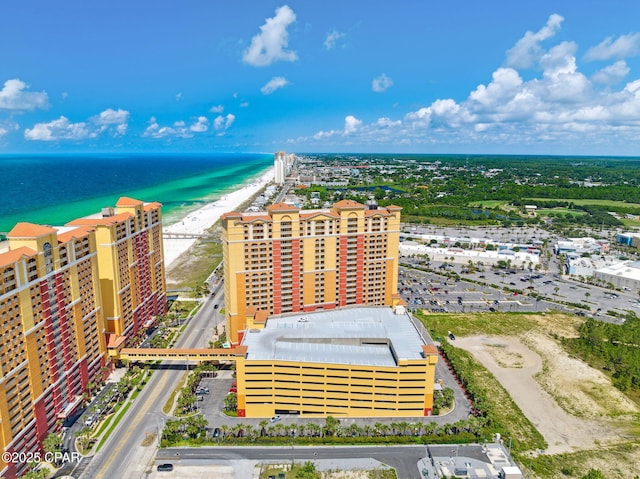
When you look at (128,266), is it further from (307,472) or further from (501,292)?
(501,292)

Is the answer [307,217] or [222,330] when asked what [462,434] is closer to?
[307,217]

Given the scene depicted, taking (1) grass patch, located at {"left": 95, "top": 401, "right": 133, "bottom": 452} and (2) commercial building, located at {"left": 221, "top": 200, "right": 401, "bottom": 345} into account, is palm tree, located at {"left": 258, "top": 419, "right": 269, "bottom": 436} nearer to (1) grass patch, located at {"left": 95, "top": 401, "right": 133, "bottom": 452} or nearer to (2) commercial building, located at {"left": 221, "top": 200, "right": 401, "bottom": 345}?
(1) grass patch, located at {"left": 95, "top": 401, "right": 133, "bottom": 452}

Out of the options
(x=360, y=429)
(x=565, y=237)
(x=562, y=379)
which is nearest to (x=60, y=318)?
(x=360, y=429)

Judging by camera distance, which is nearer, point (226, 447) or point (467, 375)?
point (226, 447)

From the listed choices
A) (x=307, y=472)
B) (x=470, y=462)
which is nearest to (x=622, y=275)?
(x=470, y=462)

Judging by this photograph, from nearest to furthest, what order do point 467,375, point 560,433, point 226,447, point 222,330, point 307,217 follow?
1. point 226,447
2. point 560,433
3. point 467,375
4. point 307,217
5. point 222,330
